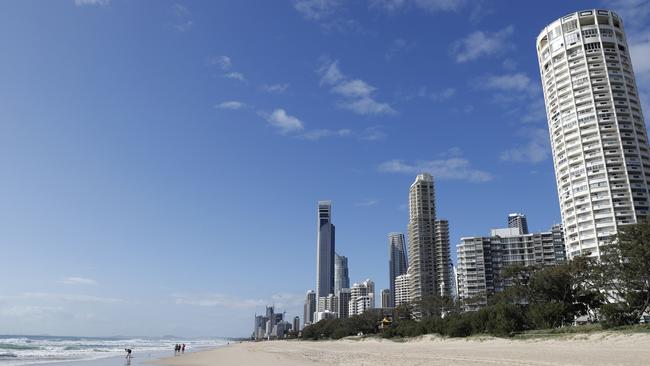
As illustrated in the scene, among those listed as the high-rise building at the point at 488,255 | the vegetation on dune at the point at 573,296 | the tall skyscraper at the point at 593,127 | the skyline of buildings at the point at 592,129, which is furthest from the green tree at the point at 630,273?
the high-rise building at the point at 488,255

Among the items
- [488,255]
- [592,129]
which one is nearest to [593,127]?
[592,129]

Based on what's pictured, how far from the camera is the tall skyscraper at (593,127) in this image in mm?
108250

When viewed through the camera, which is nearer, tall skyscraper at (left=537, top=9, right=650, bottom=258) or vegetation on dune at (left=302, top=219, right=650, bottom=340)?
vegetation on dune at (left=302, top=219, right=650, bottom=340)

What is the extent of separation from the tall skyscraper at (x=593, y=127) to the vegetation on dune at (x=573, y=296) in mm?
49313

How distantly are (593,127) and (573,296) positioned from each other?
238 ft

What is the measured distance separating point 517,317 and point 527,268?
1354 cm

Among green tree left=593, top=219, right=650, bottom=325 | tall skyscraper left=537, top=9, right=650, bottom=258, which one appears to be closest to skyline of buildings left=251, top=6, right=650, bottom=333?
tall skyscraper left=537, top=9, right=650, bottom=258

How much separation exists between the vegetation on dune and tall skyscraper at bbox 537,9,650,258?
4931 cm

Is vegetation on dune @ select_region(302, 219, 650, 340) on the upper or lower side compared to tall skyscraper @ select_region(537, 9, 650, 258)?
lower

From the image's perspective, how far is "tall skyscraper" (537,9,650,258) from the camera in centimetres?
10825

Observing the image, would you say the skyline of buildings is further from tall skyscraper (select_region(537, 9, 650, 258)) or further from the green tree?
the green tree

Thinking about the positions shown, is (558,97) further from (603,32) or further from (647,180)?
(647,180)

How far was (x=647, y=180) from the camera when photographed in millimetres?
110625

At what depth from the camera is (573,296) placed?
5853 centimetres
